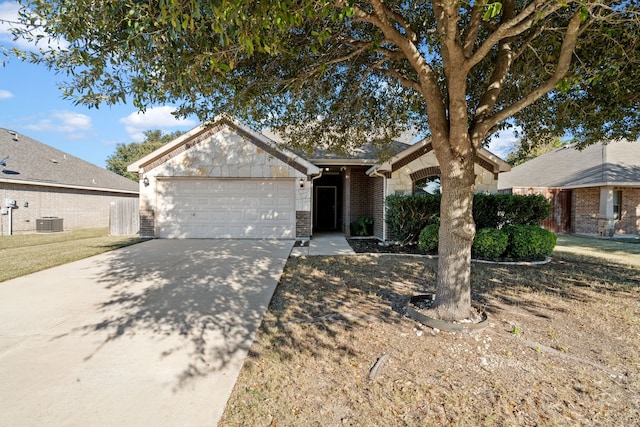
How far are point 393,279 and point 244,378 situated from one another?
4.33m

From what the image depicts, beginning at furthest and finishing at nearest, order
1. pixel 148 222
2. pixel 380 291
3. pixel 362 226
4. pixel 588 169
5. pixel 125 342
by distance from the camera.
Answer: pixel 588 169, pixel 362 226, pixel 148 222, pixel 380 291, pixel 125 342

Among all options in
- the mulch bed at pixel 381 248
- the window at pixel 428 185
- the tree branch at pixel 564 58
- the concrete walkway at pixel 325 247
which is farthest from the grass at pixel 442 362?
the window at pixel 428 185

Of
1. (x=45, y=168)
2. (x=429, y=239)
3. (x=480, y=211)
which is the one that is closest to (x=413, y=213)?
(x=429, y=239)

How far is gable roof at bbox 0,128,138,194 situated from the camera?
52.0 feet

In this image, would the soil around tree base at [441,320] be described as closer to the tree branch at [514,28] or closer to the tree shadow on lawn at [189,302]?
the tree shadow on lawn at [189,302]

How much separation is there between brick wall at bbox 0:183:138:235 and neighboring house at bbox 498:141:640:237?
2461cm

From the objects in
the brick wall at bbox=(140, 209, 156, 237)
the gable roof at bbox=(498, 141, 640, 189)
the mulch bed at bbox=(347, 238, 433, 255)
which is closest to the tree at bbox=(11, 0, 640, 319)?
the mulch bed at bbox=(347, 238, 433, 255)

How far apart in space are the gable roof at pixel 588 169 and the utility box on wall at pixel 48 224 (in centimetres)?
2595

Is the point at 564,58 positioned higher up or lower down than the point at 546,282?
higher up

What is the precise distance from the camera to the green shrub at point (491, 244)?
862cm

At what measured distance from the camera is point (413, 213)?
1057cm

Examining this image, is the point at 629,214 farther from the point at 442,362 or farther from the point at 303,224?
the point at 442,362

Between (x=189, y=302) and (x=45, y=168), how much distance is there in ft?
59.8

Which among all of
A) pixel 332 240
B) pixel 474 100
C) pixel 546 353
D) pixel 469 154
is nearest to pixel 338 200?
pixel 332 240
